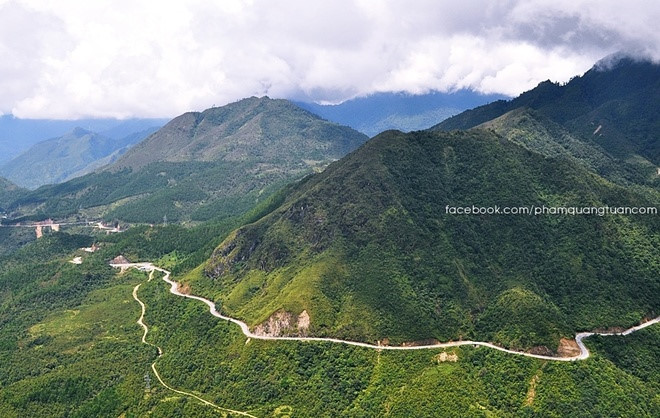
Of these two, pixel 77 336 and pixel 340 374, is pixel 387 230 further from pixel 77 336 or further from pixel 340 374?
pixel 77 336

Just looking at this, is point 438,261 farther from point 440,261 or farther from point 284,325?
point 284,325

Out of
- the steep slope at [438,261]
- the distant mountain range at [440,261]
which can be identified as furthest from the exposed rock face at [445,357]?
the steep slope at [438,261]

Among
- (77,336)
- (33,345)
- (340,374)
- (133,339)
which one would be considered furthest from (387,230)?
(33,345)

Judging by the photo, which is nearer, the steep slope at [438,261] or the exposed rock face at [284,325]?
the exposed rock face at [284,325]

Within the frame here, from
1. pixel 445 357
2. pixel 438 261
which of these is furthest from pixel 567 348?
pixel 438 261

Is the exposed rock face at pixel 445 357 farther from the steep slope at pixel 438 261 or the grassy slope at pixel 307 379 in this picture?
the steep slope at pixel 438 261

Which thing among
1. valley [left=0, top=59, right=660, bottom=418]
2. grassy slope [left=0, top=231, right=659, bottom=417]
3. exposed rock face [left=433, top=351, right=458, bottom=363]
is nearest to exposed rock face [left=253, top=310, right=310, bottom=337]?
valley [left=0, top=59, right=660, bottom=418]
